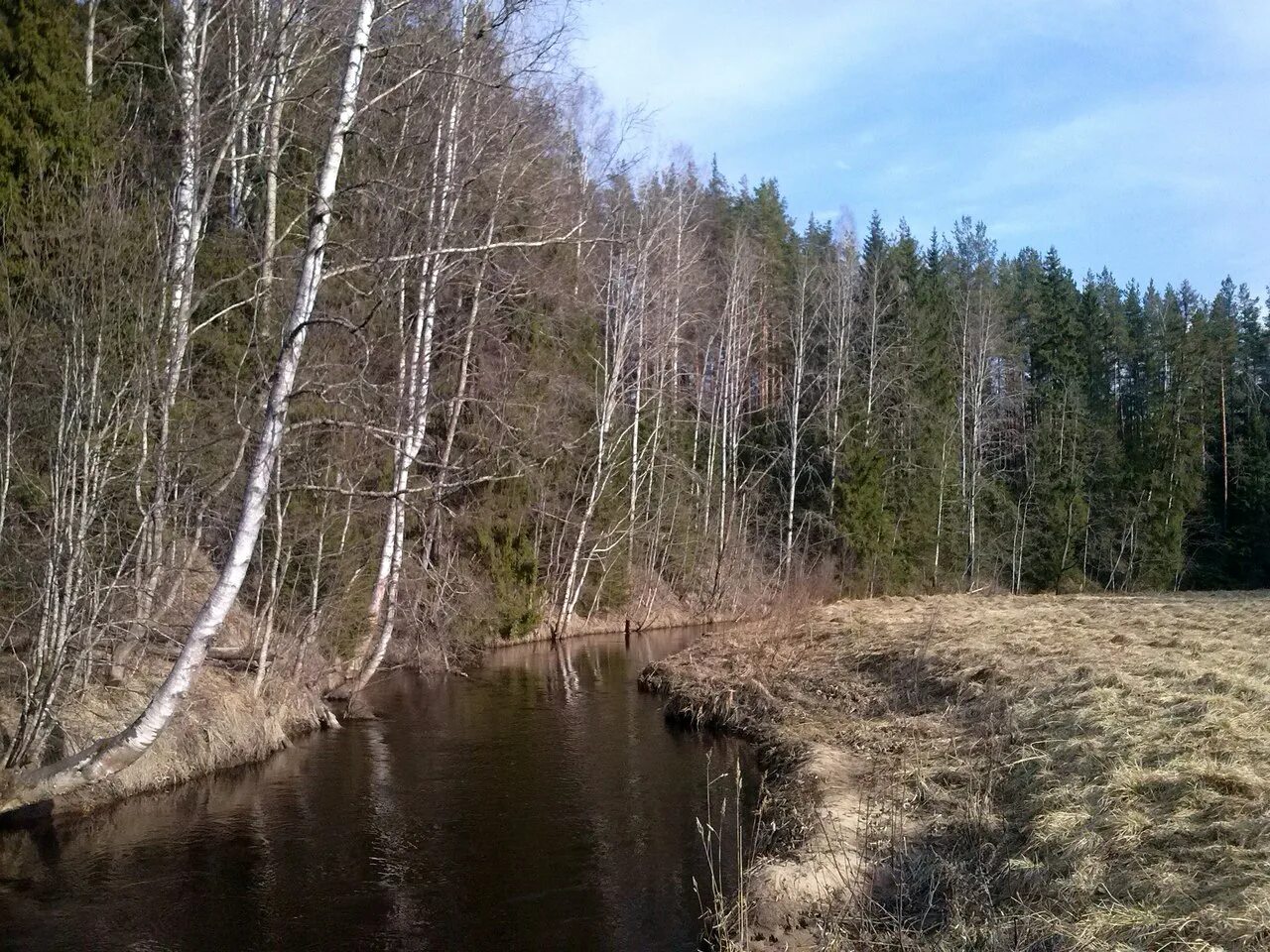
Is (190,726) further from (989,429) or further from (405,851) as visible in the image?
(989,429)

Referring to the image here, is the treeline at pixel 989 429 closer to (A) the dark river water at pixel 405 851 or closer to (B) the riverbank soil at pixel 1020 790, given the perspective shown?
(B) the riverbank soil at pixel 1020 790

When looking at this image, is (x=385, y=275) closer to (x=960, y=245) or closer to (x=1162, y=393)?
(x=1162, y=393)

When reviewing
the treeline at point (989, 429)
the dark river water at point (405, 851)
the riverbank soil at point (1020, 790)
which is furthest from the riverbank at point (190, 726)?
the treeline at point (989, 429)

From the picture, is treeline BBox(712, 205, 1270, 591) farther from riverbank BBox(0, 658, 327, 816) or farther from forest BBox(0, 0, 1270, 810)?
riverbank BBox(0, 658, 327, 816)

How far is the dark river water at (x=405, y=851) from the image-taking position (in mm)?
7281

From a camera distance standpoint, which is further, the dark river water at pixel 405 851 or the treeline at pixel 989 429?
the treeline at pixel 989 429

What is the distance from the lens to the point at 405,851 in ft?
29.5

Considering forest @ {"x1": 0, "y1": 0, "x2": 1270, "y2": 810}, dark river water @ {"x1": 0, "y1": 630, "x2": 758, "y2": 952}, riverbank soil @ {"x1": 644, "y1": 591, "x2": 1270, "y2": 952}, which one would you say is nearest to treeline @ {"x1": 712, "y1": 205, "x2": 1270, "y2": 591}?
forest @ {"x1": 0, "y1": 0, "x2": 1270, "y2": 810}

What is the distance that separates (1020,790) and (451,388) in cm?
1623

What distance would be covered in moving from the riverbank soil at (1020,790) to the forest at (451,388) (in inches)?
190

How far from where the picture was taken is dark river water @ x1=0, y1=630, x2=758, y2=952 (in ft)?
23.9

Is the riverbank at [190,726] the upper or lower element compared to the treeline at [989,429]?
lower

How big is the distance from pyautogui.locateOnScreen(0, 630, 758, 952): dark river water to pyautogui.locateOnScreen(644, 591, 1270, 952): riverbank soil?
1019mm

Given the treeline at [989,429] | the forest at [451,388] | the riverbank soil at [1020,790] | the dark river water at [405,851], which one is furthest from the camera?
the treeline at [989,429]
